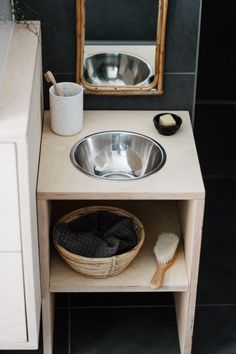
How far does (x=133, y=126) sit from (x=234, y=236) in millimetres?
737

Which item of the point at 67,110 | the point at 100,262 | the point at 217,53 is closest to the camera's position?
the point at 100,262

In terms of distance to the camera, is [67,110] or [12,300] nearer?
[12,300]

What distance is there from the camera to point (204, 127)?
3.64m

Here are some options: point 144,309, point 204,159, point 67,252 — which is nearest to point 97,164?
point 67,252

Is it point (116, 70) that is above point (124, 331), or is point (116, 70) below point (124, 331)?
above

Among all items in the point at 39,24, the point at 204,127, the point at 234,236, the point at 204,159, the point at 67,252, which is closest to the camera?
the point at 67,252

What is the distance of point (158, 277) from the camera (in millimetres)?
2244

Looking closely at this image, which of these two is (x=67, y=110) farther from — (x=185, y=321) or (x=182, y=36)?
(x=185, y=321)

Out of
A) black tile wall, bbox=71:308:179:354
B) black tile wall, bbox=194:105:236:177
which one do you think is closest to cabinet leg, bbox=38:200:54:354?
black tile wall, bbox=71:308:179:354

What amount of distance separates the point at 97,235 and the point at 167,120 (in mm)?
402

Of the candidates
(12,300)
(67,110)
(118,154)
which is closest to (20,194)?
(12,300)

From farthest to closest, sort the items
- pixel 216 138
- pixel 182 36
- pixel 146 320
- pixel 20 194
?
pixel 216 138 → pixel 146 320 → pixel 182 36 → pixel 20 194

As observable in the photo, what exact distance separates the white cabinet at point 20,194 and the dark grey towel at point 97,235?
0.14 m

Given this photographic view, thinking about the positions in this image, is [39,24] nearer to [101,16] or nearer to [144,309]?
[101,16]
